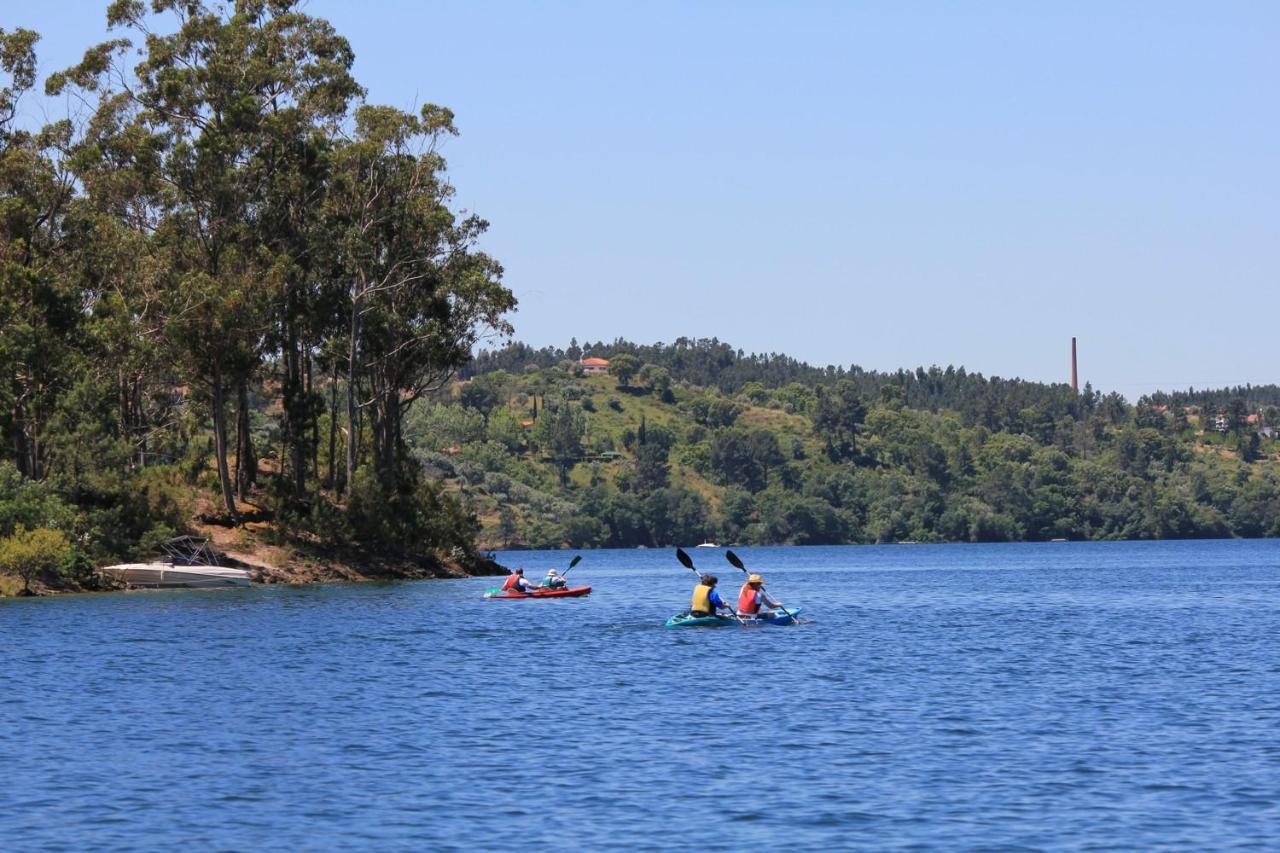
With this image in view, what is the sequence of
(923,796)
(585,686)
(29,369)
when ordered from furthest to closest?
(29,369) < (585,686) < (923,796)

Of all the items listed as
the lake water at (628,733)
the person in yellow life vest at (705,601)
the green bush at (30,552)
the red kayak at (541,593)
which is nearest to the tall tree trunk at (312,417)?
the red kayak at (541,593)

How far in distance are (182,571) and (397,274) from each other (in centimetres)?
2377

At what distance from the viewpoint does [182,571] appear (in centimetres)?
7881

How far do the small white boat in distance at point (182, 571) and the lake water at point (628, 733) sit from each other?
14.0 m

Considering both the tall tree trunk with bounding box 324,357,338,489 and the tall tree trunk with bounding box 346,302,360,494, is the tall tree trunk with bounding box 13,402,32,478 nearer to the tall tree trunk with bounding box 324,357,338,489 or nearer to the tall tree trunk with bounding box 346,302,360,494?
the tall tree trunk with bounding box 346,302,360,494

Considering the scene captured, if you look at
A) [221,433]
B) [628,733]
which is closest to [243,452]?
[221,433]

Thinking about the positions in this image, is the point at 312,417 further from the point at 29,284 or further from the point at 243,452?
the point at 29,284

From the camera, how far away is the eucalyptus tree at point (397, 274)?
305 ft

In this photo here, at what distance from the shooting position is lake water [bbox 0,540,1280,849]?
24469mm

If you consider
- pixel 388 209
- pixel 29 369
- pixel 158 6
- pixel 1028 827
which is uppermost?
pixel 158 6

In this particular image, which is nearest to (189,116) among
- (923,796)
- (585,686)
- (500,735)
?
(585,686)

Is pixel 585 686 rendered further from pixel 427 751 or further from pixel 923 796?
pixel 923 796

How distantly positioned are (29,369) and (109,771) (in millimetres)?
54468

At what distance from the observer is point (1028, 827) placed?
23922mm
